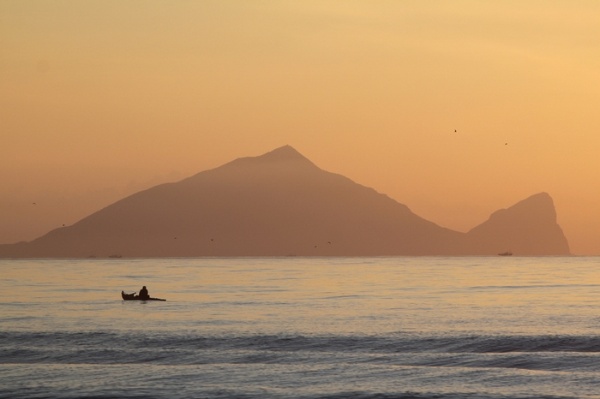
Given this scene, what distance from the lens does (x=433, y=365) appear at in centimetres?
4634

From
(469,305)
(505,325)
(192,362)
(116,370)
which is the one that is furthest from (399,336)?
(469,305)

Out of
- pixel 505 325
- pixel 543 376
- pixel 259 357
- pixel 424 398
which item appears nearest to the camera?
pixel 424 398

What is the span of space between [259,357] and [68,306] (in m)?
43.1

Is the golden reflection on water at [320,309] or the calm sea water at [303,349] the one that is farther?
the golden reflection on water at [320,309]

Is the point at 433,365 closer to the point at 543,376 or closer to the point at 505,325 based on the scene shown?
the point at 543,376

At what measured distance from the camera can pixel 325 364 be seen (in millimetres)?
47188

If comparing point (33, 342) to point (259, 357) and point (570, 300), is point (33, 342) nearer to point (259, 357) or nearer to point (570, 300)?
point (259, 357)

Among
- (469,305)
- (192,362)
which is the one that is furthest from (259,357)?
(469,305)

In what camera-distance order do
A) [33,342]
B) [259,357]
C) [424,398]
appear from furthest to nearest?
[33,342] → [259,357] → [424,398]

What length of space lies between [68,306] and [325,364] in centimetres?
4708

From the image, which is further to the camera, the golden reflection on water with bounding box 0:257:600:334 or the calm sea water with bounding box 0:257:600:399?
the golden reflection on water with bounding box 0:257:600:334

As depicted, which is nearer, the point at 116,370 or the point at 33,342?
the point at 116,370

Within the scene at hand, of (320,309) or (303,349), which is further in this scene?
(320,309)

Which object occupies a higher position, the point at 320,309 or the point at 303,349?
the point at 320,309
